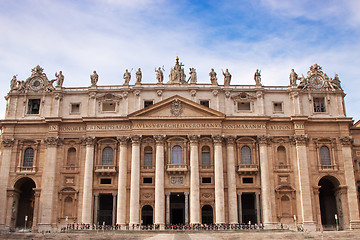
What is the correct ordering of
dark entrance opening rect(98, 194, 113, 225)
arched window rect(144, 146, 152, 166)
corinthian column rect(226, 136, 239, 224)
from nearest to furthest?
corinthian column rect(226, 136, 239, 224) < dark entrance opening rect(98, 194, 113, 225) < arched window rect(144, 146, 152, 166)

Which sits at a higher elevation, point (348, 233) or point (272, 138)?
point (272, 138)

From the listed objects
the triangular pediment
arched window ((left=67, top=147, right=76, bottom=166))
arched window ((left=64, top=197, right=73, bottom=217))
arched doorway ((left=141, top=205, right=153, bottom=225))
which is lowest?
arched doorway ((left=141, top=205, right=153, bottom=225))

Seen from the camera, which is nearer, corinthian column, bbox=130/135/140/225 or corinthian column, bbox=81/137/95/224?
corinthian column, bbox=130/135/140/225

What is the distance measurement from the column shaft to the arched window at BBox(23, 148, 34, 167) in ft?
39.0

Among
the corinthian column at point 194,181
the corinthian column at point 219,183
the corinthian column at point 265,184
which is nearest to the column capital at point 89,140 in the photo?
the corinthian column at point 194,181

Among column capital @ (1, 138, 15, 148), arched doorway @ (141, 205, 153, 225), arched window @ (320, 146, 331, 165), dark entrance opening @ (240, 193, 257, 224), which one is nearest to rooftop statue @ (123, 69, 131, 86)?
column capital @ (1, 138, 15, 148)

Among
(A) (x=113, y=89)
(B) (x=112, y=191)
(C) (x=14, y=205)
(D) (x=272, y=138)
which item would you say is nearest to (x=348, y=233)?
(D) (x=272, y=138)

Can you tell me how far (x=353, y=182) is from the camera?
53406 mm

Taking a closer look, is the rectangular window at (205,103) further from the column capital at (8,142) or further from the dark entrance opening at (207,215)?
the column capital at (8,142)

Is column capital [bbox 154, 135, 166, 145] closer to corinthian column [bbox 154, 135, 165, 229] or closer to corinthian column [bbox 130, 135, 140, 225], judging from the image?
corinthian column [bbox 154, 135, 165, 229]

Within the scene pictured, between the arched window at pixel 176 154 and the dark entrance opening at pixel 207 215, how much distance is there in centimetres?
665

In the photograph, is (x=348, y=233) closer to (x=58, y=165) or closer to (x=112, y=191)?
(x=112, y=191)

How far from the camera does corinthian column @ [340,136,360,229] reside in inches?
2059

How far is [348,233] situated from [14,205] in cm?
3992
